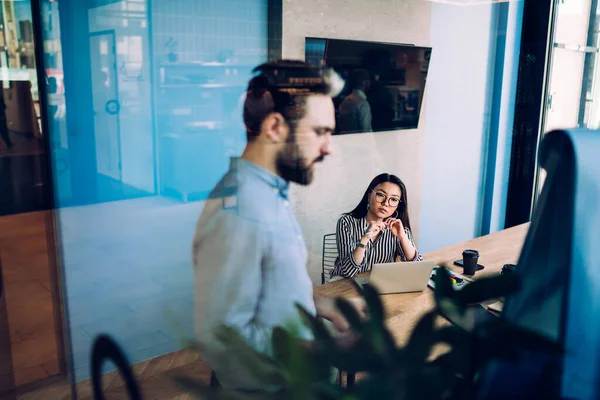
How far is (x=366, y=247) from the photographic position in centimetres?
278

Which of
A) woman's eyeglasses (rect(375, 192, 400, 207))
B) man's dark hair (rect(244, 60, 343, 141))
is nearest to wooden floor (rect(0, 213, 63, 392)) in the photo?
man's dark hair (rect(244, 60, 343, 141))

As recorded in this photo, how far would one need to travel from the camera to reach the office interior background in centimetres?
261

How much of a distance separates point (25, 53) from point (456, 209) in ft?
11.4

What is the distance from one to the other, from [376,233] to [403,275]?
2.13 feet

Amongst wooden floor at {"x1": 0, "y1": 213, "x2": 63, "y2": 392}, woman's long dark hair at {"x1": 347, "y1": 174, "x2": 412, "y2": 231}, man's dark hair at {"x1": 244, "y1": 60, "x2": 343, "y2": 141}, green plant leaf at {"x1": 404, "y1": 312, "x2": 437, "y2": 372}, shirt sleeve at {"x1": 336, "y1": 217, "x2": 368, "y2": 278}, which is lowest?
wooden floor at {"x1": 0, "y1": 213, "x2": 63, "y2": 392}

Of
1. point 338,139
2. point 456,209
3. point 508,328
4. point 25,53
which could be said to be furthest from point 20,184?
point 456,209

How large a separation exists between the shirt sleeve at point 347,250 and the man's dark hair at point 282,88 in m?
0.80

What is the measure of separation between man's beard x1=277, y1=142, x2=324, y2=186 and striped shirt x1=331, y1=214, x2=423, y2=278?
1.81 feet

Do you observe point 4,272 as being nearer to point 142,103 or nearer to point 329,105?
point 142,103

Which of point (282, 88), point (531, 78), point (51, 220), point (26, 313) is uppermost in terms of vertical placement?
point (531, 78)

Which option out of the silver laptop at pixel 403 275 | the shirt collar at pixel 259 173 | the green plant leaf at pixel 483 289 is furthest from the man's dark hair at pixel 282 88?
the green plant leaf at pixel 483 289

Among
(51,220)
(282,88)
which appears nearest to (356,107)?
(282,88)

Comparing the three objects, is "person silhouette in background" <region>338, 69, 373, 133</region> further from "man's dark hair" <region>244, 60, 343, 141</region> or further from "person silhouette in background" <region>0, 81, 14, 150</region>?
"person silhouette in background" <region>0, 81, 14, 150</region>

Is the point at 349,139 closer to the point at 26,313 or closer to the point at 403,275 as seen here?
the point at 403,275
